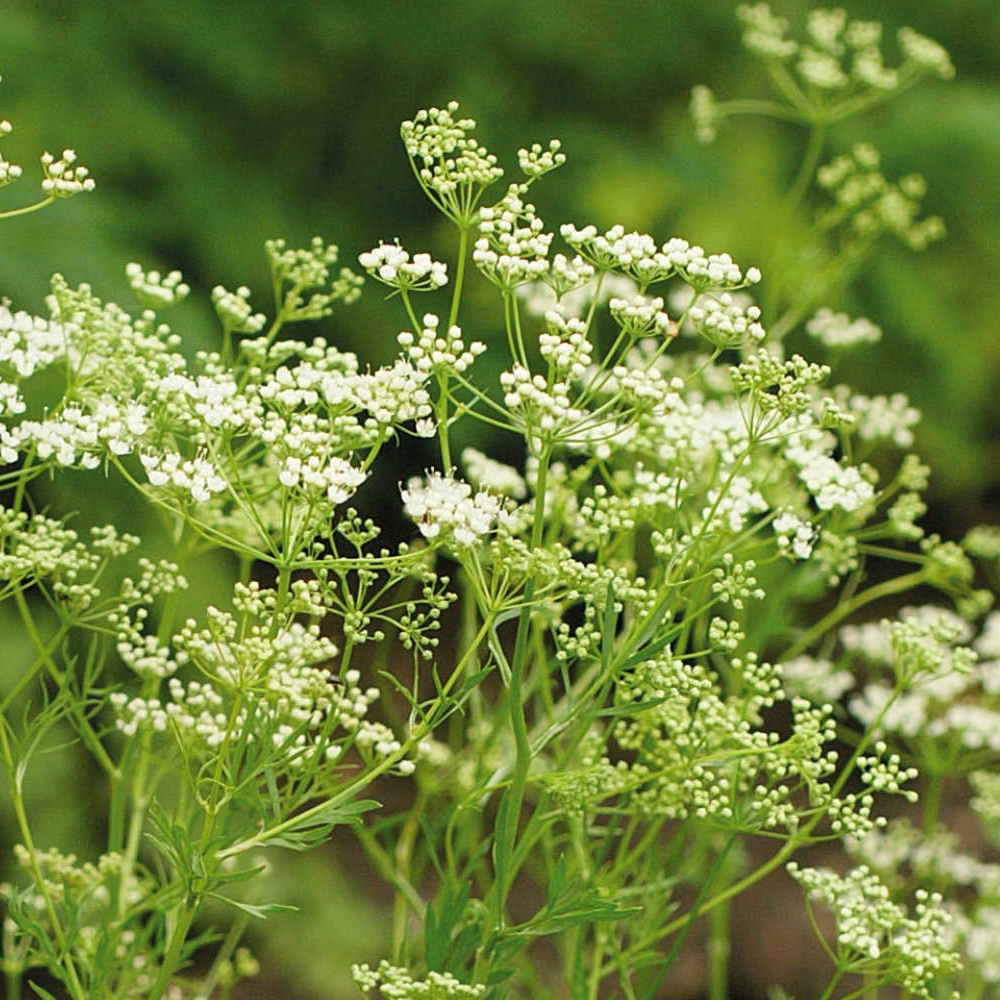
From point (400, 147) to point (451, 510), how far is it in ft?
9.66

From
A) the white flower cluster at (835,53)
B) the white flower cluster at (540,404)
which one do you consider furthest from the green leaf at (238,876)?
the white flower cluster at (835,53)

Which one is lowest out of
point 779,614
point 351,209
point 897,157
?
point 351,209

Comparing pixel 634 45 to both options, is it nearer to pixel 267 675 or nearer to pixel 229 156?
pixel 229 156

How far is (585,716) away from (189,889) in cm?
26

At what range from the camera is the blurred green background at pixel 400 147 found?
2.75 meters

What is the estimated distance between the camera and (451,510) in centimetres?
81

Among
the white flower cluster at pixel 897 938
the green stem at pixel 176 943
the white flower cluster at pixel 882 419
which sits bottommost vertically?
the green stem at pixel 176 943

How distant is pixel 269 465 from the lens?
111cm

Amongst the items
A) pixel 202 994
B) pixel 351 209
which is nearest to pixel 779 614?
pixel 202 994

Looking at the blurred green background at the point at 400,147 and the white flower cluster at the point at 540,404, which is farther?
the blurred green background at the point at 400,147

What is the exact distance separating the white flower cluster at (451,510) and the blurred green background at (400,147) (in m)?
1.66

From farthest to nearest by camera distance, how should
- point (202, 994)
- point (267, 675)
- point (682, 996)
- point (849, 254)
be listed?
point (682, 996) → point (849, 254) → point (202, 994) → point (267, 675)

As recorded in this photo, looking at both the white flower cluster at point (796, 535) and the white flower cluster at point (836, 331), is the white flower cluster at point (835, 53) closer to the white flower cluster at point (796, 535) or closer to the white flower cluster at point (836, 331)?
the white flower cluster at point (836, 331)

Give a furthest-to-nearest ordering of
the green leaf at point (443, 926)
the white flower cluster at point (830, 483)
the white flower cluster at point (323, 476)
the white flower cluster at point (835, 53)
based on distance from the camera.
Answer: the white flower cluster at point (835, 53), the white flower cluster at point (830, 483), the green leaf at point (443, 926), the white flower cluster at point (323, 476)
